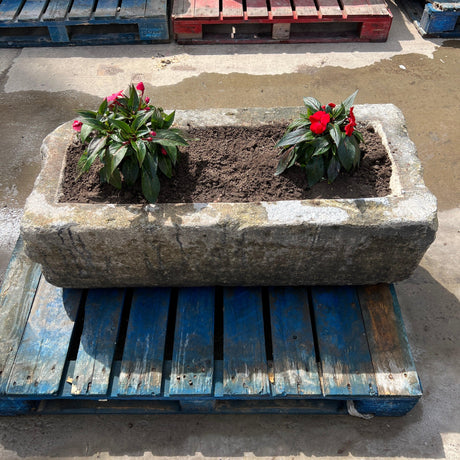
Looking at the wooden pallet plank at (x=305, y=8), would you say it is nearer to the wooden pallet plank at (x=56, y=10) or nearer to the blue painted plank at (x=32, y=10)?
the wooden pallet plank at (x=56, y=10)

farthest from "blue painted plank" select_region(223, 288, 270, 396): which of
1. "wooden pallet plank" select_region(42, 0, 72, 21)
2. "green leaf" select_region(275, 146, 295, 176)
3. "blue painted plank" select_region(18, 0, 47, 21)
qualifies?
"blue painted plank" select_region(18, 0, 47, 21)

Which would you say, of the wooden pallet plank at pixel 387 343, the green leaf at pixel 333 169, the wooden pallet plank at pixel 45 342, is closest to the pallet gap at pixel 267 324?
the wooden pallet plank at pixel 387 343

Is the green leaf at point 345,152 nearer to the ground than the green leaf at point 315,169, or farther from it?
farther from it

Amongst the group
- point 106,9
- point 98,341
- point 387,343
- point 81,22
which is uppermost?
point 106,9

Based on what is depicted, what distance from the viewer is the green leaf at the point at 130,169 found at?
2.18 metres

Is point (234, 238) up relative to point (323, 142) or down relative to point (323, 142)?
down

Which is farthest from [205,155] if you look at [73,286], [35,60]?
[35,60]

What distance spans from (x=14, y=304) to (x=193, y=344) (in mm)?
1058

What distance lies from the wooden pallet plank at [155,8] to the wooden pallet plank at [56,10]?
85 centimetres

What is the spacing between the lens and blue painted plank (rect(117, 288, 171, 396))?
215cm

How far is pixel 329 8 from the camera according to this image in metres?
4.53

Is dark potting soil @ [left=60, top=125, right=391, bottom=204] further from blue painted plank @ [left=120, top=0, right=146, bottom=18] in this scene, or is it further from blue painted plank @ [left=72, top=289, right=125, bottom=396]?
blue painted plank @ [left=120, top=0, right=146, bottom=18]

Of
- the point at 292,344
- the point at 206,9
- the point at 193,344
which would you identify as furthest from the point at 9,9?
the point at 292,344

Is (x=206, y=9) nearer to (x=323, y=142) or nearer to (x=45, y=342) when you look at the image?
(x=323, y=142)
